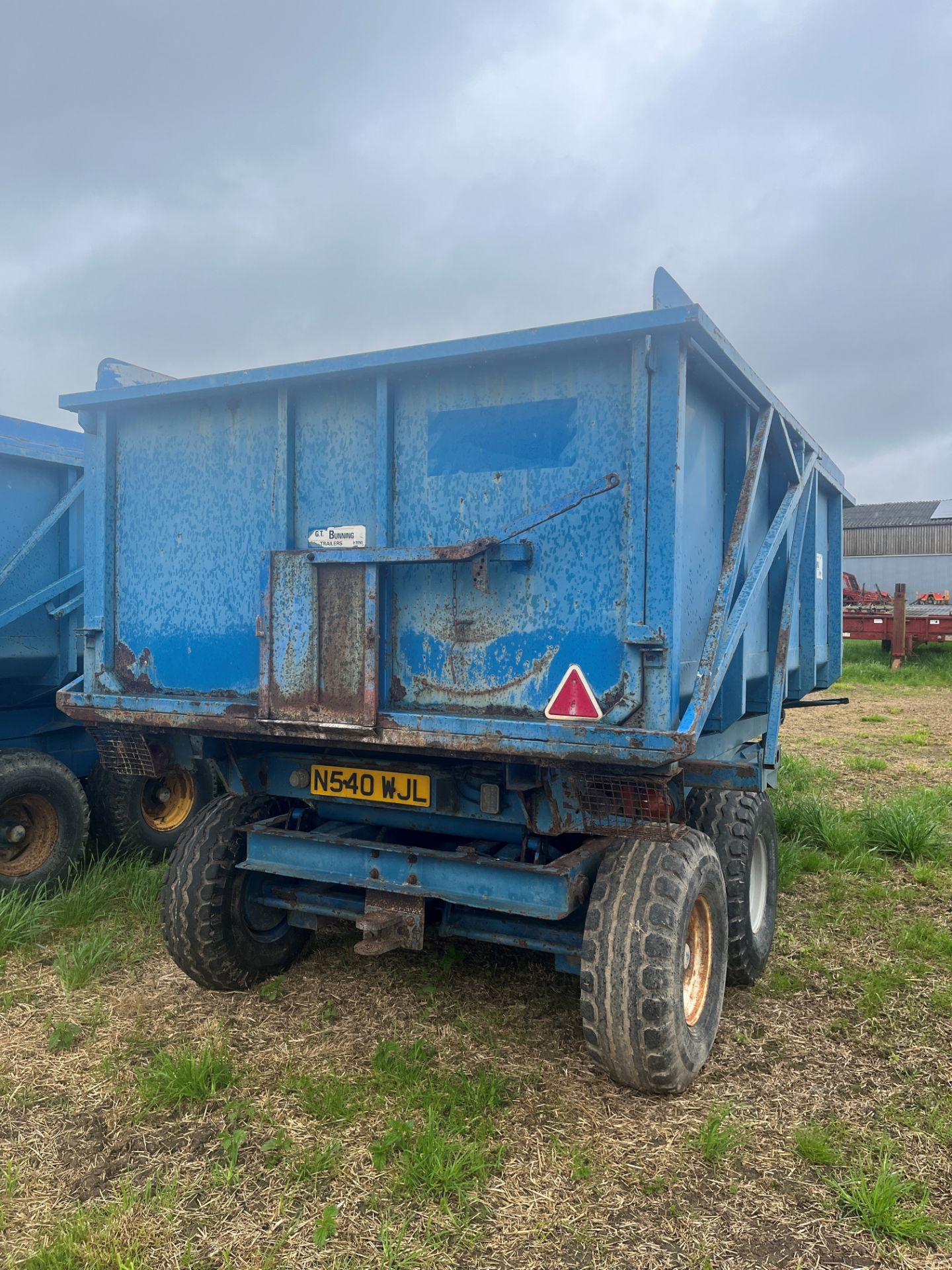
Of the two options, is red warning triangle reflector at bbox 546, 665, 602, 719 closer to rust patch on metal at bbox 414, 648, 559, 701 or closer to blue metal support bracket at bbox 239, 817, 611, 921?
rust patch on metal at bbox 414, 648, 559, 701

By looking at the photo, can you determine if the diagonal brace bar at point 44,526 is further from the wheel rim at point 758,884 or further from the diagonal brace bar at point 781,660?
the wheel rim at point 758,884

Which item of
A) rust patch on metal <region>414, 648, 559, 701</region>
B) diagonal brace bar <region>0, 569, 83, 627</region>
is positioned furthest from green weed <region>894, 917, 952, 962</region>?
diagonal brace bar <region>0, 569, 83, 627</region>

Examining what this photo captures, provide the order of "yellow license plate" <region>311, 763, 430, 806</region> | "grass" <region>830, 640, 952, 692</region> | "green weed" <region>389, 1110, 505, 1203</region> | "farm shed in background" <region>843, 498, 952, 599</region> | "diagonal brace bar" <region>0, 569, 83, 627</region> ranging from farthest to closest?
"farm shed in background" <region>843, 498, 952, 599</region>, "grass" <region>830, 640, 952, 692</region>, "diagonal brace bar" <region>0, 569, 83, 627</region>, "yellow license plate" <region>311, 763, 430, 806</region>, "green weed" <region>389, 1110, 505, 1203</region>

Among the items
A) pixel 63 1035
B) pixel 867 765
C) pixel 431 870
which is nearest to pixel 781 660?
pixel 431 870

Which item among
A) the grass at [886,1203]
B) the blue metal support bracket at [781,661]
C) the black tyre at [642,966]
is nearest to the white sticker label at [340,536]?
the black tyre at [642,966]

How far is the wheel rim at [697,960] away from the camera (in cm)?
329

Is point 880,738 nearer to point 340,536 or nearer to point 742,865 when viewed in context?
point 742,865

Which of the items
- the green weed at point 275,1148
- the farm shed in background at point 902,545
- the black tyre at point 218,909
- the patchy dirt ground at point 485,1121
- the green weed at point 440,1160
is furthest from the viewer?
the farm shed in background at point 902,545

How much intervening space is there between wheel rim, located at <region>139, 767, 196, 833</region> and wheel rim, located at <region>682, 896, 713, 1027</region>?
3918mm

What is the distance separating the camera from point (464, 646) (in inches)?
126

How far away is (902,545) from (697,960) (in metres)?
39.8

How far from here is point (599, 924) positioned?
2.97 meters

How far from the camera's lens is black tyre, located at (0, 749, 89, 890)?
4.98 meters

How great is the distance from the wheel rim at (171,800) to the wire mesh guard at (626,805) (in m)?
3.86
